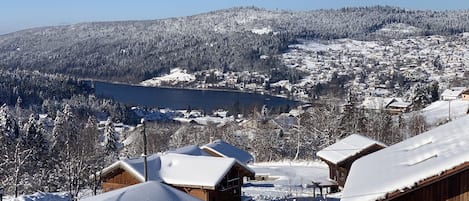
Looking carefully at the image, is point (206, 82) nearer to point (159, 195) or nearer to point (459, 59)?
point (459, 59)

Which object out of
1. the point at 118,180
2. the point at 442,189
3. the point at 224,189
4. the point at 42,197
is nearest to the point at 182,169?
the point at 224,189

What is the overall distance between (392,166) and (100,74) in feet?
503

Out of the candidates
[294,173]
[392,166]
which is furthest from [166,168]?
[294,173]

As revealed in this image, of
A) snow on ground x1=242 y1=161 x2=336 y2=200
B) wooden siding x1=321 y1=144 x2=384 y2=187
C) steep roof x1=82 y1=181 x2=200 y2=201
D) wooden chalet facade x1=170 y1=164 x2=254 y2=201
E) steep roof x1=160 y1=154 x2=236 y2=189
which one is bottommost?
snow on ground x1=242 y1=161 x2=336 y2=200

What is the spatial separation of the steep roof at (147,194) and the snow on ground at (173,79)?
420 feet

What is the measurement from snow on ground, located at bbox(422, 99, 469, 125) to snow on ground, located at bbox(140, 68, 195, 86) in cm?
9208

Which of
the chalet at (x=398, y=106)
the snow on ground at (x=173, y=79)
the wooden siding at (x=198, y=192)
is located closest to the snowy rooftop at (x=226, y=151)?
the wooden siding at (x=198, y=192)

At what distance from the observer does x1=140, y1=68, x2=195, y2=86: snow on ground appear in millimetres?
136625

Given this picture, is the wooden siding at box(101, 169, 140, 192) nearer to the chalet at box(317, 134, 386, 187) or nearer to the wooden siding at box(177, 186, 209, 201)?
the wooden siding at box(177, 186, 209, 201)

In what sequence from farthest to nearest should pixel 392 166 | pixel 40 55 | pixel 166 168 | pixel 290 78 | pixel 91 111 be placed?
pixel 40 55 → pixel 290 78 → pixel 91 111 → pixel 166 168 → pixel 392 166

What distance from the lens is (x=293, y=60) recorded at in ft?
505

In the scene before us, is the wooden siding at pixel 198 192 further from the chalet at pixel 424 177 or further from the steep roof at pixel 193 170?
the chalet at pixel 424 177

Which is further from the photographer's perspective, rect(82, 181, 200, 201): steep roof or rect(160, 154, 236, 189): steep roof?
rect(160, 154, 236, 189): steep roof

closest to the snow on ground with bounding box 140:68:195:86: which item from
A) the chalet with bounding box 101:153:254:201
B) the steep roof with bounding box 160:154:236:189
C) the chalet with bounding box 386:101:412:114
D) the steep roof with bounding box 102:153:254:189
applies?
the chalet with bounding box 386:101:412:114
